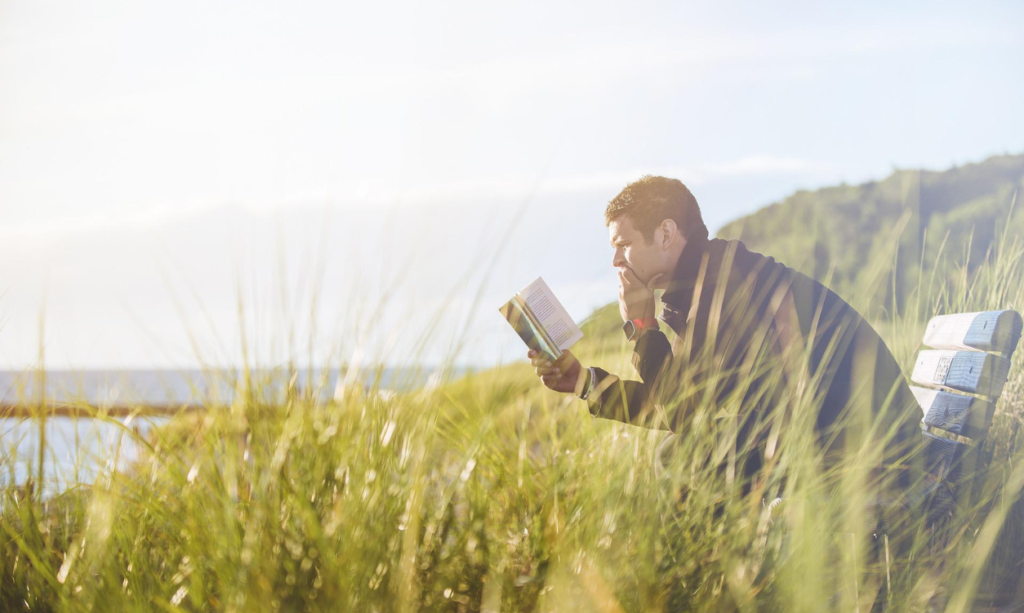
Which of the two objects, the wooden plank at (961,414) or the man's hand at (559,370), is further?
the wooden plank at (961,414)

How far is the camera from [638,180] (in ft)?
9.38

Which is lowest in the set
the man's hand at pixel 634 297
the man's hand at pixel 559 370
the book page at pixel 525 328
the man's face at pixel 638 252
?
the man's hand at pixel 559 370

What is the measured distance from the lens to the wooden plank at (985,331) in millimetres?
2686

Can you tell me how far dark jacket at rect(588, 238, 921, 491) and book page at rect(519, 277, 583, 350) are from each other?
193mm

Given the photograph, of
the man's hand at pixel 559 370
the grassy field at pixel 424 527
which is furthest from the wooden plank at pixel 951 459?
the man's hand at pixel 559 370

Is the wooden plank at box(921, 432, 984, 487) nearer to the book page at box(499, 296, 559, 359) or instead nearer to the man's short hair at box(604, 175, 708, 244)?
the man's short hair at box(604, 175, 708, 244)

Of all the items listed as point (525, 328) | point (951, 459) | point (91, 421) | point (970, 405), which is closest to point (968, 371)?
point (970, 405)

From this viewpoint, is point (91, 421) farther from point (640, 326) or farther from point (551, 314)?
point (640, 326)

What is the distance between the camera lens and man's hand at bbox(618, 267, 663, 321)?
290 cm

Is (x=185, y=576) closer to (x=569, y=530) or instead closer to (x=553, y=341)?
(x=569, y=530)

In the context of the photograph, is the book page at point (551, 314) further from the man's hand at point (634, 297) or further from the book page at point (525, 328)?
the man's hand at point (634, 297)

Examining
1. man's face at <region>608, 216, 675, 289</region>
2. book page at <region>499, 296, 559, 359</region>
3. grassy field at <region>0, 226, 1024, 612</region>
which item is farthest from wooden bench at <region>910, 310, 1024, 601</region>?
book page at <region>499, 296, 559, 359</region>

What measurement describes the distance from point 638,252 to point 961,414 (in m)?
1.37

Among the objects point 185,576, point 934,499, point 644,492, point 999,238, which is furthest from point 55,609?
point 999,238
